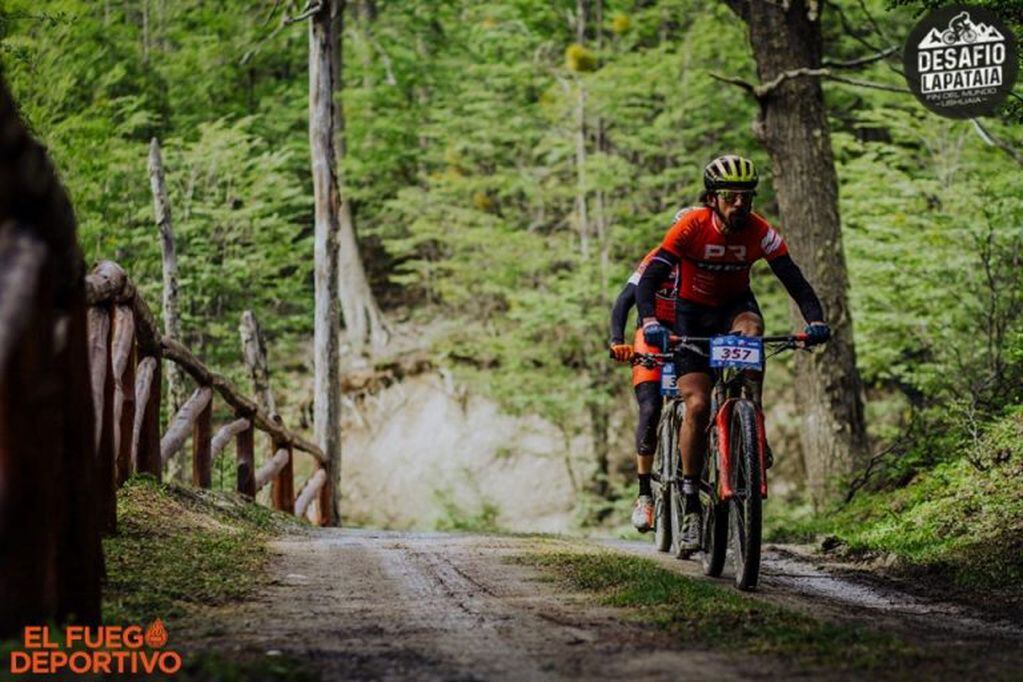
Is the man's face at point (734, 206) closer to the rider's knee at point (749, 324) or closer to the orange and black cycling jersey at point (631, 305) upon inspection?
the rider's knee at point (749, 324)

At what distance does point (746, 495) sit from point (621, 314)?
2.24m

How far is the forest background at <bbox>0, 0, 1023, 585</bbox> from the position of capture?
18.3m

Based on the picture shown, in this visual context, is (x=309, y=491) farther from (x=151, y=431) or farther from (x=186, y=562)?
(x=186, y=562)

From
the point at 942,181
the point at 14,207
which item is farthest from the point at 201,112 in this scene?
the point at 14,207

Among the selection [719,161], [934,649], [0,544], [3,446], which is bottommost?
[934,649]

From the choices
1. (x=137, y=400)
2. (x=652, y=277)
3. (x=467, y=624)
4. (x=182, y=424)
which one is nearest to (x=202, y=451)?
(x=182, y=424)

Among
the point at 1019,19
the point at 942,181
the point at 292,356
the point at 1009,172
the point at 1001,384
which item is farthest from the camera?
the point at 292,356

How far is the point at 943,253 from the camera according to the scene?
16.3m

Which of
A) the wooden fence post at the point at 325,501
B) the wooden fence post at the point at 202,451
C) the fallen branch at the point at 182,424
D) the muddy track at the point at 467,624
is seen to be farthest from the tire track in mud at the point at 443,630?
the wooden fence post at the point at 325,501

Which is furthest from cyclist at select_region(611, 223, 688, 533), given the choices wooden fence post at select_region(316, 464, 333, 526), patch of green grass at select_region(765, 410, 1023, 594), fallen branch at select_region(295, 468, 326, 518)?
wooden fence post at select_region(316, 464, 333, 526)

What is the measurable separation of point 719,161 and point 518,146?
21065 mm

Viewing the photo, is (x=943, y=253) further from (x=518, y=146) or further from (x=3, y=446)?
(x=3, y=446)

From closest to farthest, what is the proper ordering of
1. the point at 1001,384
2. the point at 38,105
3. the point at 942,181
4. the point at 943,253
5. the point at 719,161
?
the point at 719,161, the point at 1001,384, the point at 943,253, the point at 942,181, the point at 38,105

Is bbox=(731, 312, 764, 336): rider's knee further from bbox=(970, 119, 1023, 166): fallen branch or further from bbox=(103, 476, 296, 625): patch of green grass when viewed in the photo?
bbox=(970, 119, 1023, 166): fallen branch
